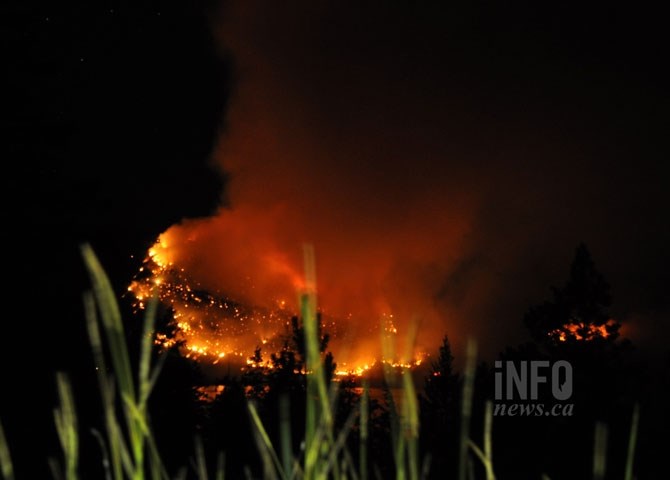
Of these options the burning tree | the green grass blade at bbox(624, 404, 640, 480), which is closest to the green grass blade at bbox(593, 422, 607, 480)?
the green grass blade at bbox(624, 404, 640, 480)

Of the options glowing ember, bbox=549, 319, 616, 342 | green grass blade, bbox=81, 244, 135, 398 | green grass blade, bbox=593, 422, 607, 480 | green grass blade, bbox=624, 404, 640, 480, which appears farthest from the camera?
glowing ember, bbox=549, 319, 616, 342

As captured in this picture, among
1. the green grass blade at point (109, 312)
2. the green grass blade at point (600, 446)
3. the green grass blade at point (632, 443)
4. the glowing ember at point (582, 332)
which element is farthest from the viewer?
the glowing ember at point (582, 332)

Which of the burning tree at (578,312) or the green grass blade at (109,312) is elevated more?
the burning tree at (578,312)

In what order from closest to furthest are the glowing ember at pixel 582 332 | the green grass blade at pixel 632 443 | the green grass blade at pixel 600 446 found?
the green grass blade at pixel 600 446 → the green grass blade at pixel 632 443 → the glowing ember at pixel 582 332

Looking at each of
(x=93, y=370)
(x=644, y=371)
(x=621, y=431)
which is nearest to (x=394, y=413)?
(x=93, y=370)

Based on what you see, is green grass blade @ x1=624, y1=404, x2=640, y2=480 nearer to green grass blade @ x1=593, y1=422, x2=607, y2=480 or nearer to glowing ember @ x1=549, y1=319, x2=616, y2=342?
green grass blade @ x1=593, y1=422, x2=607, y2=480

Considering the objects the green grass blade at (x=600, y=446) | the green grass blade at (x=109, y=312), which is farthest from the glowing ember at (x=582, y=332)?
the green grass blade at (x=109, y=312)

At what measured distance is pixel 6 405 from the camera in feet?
28.6

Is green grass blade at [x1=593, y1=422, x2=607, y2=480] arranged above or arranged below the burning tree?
below

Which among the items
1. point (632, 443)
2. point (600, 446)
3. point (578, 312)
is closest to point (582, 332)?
point (578, 312)

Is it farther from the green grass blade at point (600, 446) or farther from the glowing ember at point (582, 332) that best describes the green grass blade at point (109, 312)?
the glowing ember at point (582, 332)

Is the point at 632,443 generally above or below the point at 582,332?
below

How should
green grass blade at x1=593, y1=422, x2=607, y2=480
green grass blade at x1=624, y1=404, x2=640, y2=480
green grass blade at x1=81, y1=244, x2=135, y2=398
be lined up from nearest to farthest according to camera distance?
green grass blade at x1=81, y1=244, x2=135, y2=398, green grass blade at x1=593, y1=422, x2=607, y2=480, green grass blade at x1=624, y1=404, x2=640, y2=480

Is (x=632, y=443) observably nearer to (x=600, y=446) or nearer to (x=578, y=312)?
(x=600, y=446)
